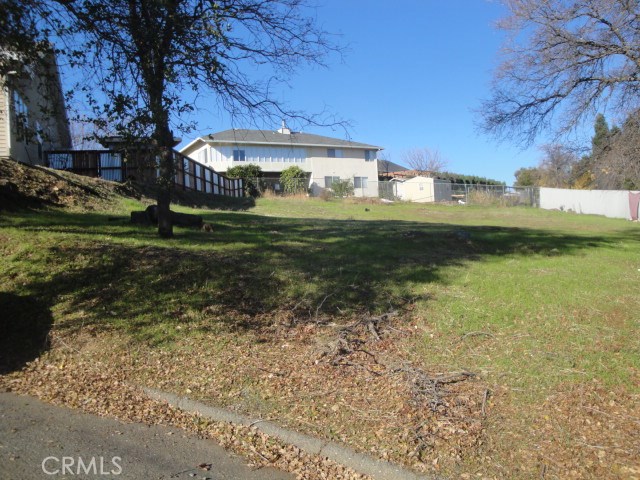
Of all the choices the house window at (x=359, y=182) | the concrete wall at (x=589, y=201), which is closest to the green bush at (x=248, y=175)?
Answer: the house window at (x=359, y=182)

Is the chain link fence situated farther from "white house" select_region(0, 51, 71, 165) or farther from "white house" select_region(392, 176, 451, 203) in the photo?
"white house" select_region(0, 51, 71, 165)

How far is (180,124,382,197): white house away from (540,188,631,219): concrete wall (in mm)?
14217

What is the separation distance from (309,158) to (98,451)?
157 ft

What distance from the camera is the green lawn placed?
5.60m

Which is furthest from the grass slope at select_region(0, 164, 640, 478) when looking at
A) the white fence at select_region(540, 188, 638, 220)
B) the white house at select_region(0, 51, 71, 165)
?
the white fence at select_region(540, 188, 638, 220)

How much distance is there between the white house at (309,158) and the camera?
4794cm

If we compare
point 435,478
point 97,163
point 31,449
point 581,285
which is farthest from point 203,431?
point 97,163

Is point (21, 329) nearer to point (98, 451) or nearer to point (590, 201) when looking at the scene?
point (98, 451)

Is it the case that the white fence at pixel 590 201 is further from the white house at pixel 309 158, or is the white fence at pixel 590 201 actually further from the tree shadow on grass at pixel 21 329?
the tree shadow on grass at pixel 21 329

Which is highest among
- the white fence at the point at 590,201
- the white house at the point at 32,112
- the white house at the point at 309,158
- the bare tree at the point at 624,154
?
the white house at the point at 309,158

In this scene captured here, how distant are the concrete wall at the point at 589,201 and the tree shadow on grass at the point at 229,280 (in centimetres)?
2768

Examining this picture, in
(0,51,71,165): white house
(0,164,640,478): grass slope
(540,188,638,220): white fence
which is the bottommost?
(0,164,640,478): grass slope

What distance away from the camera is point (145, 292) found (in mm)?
6945

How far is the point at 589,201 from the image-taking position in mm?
36031
